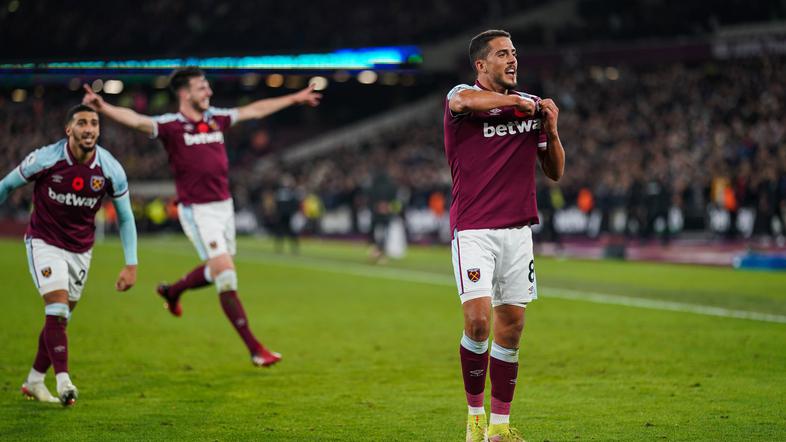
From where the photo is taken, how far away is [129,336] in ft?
40.7

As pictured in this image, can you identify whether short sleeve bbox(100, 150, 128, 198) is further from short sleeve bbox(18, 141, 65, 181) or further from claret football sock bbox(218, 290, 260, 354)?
claret football sock bbox(218, 290, 260, 354)

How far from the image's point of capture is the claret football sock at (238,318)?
9.78 m

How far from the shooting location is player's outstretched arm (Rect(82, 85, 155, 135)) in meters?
8.62

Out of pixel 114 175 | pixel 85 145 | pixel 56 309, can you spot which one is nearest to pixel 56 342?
pixel 56 309

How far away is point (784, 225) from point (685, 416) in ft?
74.4

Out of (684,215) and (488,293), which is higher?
(488,293)

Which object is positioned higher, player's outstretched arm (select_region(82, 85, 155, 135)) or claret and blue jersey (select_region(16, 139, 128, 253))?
Result: player's outstretched arm (select_region(82, 85, 155, 135))

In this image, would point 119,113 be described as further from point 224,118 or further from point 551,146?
point 551,146

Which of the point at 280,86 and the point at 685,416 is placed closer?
the point at 685,416

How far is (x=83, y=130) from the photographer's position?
7977mm

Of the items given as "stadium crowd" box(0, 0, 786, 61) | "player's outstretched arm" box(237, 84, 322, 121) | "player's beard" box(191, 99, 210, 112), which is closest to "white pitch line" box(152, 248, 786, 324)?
"player's outstretched arm" box(237, 84, 322, 121)

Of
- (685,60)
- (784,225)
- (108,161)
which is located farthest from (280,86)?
(108,161)

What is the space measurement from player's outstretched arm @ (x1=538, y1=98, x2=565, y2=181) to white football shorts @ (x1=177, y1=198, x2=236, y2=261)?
173 inches

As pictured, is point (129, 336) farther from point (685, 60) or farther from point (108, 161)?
point (685, 60)
